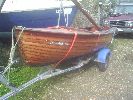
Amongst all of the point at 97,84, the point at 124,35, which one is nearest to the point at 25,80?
the point at 97,84

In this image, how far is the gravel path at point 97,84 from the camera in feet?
24.5

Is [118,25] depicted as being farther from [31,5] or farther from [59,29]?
[59,29]

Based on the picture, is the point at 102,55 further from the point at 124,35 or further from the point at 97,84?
the point at 124,35

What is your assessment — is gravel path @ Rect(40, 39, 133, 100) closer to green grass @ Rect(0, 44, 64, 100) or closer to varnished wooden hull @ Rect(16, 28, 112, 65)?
green grass @ Rect(0, 44, 64, 100)

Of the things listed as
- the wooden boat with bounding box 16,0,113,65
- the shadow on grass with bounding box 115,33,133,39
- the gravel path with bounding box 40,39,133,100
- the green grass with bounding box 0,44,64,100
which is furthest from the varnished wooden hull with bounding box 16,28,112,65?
the shadow on grass with bounding box 115,33,133,39

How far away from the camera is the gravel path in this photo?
7480mm

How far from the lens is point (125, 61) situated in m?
9.78

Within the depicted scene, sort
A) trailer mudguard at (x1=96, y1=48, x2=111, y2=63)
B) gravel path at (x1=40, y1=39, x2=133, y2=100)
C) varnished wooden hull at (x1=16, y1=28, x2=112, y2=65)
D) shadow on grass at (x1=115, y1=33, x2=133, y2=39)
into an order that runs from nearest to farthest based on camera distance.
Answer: varnished wooden hull at (x1=16, y1=28, x2=112, y2=65) → gravel path at (x1=40, y1=39, x2=133, y2=100) → trailer mudguard at (x1=96, y1=48, x2=111, y2=63) → shadow on grass at (x1=115, y1=33, x2=133, y2=39)

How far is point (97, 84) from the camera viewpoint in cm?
819

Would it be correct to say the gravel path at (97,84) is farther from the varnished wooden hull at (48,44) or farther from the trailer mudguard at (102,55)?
the varnished wooden hull at (48,44)

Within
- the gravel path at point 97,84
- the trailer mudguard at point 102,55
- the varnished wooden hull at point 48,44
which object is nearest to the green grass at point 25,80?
the gravel path at point 97,84

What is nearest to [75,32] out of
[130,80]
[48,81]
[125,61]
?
[48,81]

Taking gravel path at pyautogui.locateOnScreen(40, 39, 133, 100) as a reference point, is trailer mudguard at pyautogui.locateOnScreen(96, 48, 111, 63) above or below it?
above

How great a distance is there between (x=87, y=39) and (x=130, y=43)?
164 inches
